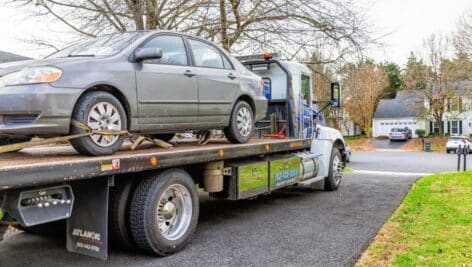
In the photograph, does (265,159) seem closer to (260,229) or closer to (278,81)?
(260,229)

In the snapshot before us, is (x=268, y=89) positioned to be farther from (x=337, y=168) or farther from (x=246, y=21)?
(x=246, y=21)

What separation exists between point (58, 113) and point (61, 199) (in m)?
0.80

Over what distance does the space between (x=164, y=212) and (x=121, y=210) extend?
0.48 metres

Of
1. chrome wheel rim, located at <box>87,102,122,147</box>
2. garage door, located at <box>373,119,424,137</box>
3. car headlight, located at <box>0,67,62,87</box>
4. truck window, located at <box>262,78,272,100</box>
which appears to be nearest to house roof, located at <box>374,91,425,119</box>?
garage door, located at <box>373,119,424,137</box>

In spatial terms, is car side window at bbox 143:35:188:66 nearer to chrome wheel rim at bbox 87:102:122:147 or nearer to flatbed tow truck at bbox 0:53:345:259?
chrome wheel rim at bbox 87:102:122:147

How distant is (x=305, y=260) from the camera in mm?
4637

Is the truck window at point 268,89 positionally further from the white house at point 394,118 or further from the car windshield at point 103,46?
the white house at point 394,118

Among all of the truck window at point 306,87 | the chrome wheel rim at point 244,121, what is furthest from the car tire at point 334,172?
the chrome wheel rim at point 244,121

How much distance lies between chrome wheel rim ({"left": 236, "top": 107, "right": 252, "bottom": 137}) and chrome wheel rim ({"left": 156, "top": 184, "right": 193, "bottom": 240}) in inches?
69.9

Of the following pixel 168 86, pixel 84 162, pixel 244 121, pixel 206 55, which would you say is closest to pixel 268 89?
pixel 244 121

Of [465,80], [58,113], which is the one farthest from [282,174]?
[465,80]

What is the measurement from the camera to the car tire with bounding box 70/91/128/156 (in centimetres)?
425

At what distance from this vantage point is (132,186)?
4.74 m

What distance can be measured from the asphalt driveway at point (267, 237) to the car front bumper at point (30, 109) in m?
1.51
